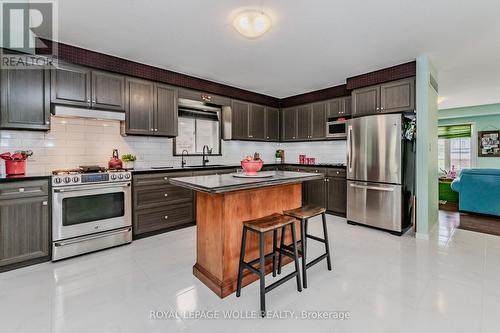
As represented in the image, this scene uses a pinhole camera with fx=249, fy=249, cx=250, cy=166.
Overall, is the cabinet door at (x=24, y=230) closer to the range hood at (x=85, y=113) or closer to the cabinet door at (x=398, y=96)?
the range hood at (x=85, y=113)

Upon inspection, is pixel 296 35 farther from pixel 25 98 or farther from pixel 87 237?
pixel 87 237

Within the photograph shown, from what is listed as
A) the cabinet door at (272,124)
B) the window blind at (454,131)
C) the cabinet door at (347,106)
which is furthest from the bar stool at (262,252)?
the window blind at (454,131)

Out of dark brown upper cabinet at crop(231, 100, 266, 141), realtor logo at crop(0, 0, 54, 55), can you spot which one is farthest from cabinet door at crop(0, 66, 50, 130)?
dark brown upper cabinet at crop(231, 100, 266, 141)

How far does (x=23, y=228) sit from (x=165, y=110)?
2.39 metres

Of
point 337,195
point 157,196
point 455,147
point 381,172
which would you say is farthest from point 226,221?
point 455,147

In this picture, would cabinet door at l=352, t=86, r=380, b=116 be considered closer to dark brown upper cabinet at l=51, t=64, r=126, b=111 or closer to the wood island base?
the wood island base

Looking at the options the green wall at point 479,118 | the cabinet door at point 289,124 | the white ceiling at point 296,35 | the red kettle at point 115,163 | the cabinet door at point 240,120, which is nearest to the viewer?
the white ceiling at point 296,35

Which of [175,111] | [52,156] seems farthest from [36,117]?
[175,111]

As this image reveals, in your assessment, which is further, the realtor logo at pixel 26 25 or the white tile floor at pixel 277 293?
the realtor logo at pixel 26 25

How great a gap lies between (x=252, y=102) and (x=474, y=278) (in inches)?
179

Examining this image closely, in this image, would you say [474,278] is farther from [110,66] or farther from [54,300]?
[110,66]

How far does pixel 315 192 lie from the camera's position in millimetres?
5242

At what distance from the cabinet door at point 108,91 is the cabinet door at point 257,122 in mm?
2644

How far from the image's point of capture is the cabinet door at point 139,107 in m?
3.73
